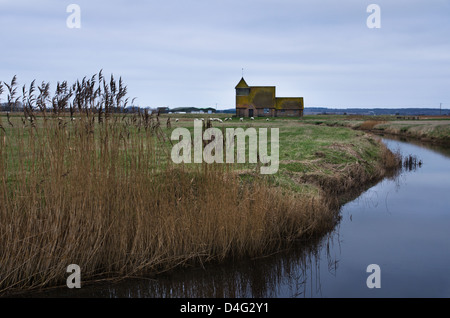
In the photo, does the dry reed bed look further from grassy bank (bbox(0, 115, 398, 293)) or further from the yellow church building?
the yellow church building

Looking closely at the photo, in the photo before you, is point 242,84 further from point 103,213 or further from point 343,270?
point 103,213

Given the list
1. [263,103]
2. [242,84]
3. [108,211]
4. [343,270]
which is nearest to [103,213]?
[108,211]

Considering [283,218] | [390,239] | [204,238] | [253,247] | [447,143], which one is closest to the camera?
[204,238]

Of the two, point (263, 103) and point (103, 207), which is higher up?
point (263, 103)

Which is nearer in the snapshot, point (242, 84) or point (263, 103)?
point (263, 103)

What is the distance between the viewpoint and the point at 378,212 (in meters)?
12.0

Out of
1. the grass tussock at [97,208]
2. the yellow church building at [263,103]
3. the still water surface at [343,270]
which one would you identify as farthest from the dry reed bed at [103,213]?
the yellow church building at [263,103]

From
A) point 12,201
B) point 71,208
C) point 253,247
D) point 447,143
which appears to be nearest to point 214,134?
point 253,247

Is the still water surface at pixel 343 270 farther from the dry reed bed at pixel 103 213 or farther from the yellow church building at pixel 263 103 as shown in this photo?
the yellow church building at pixel 263 103

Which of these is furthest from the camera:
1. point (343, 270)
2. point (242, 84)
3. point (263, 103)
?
point (242, 84)

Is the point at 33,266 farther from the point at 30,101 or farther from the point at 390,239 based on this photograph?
the point at 390,239

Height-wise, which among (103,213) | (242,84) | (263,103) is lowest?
(103,213)

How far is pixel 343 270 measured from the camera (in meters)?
7.70
